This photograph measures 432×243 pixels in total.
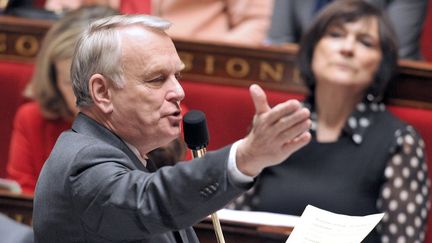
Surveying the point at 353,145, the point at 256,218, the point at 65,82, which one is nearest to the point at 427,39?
the point at 353,145

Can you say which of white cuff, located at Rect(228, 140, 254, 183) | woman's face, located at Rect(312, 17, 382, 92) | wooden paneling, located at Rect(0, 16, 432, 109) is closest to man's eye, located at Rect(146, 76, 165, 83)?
white cuff, located at Rect(228, 140, 254, 183)

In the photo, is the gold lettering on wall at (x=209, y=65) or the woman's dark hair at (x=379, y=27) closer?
the woman's dark hair at (x=379, y=27)

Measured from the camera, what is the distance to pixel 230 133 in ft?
7.74

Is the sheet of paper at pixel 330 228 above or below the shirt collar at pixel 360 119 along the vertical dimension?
above

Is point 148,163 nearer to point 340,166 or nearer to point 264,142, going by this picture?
point 264,142

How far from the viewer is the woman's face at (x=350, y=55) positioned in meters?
2.21

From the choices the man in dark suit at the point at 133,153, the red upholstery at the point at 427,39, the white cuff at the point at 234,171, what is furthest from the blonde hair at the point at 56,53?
the white cuff at the point at 234,171

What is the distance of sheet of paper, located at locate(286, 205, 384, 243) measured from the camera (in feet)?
3.69

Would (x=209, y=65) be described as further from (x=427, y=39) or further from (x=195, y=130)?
(x=195, y=130)

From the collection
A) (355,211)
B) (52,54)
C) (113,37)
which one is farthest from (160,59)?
(52,54)

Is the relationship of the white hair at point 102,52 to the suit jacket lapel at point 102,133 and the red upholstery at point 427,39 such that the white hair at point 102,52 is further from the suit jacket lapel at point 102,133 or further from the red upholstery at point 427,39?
the red upholstery at point 427,39

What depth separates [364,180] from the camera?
2117 millimetres

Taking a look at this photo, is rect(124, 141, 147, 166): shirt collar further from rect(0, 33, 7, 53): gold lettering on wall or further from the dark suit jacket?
rect(0, 33, 7, 53): gold lettering on wall

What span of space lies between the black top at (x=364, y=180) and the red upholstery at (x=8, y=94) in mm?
665
